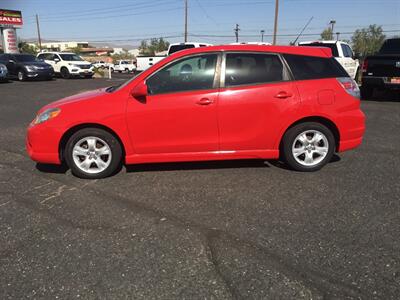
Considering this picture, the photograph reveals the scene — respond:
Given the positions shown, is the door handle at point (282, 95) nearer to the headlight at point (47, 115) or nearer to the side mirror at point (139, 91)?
the side mirror at point (139, 91)

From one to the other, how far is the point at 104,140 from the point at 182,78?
4.06 ft

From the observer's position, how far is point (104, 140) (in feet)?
15.3

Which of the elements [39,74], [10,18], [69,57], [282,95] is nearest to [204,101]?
[282,95]

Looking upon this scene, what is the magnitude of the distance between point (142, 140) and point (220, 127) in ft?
3.22

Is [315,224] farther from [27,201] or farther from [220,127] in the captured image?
[27,201]

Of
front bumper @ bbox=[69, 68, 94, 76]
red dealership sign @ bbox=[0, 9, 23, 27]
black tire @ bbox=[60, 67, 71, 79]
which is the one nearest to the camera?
front bumper @ bbox=[69, 68, 94, 76]

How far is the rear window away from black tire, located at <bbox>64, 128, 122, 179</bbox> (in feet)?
8.04

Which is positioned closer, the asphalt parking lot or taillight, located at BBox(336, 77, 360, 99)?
the asphalt parking lot

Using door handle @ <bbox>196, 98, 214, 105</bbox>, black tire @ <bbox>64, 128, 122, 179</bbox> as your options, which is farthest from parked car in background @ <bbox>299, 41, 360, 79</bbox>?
black tire @ <bbox>64, 128, 122, 179</bbox>

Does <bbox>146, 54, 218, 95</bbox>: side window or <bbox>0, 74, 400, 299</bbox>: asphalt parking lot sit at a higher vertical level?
<bbox>146, 54, 218, 95</bbox>: side window

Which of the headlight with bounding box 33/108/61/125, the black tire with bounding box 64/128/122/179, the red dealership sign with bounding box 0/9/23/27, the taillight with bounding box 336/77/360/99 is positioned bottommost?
the black tire with bounding box 64/128/122/179

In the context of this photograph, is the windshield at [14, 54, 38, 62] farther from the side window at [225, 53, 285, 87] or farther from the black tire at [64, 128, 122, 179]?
the side window at [225, 53, 285, 87]

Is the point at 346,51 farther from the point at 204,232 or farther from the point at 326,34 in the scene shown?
the point at 326,34

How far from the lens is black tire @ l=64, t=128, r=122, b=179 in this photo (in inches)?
183
